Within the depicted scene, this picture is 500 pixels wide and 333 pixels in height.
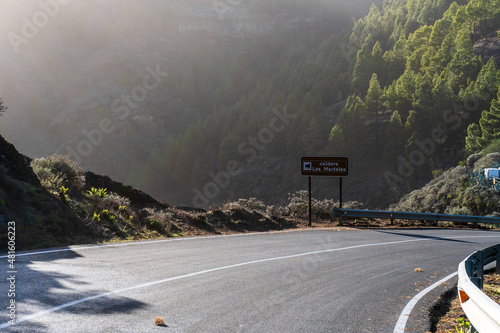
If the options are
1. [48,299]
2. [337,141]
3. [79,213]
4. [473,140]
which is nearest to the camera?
[48,299]

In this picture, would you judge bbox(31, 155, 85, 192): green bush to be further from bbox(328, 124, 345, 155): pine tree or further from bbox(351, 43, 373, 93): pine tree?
bbox(351, 43, 373, 93): pine tree

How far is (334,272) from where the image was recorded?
866cm

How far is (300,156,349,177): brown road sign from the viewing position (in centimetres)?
2000

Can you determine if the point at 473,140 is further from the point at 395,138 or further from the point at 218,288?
the point at 218,288

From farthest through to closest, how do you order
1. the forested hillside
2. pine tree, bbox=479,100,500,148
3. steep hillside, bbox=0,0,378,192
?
1. steep hillside, bbox=0,0,378,192
2. the forested hillside
3. pine tree, bbox=479,100,500,148

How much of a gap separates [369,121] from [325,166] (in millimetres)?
62397

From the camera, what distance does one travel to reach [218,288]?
268 inches

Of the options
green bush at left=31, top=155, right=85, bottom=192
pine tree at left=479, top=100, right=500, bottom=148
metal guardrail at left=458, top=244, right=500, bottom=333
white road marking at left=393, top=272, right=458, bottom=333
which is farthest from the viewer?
pine tree at left=479, top=100, right=500, bottom=148

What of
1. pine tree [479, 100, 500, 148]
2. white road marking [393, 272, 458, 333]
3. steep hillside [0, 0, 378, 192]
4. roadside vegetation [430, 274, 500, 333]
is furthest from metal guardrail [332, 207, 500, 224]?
steep hillside [0, 0, 378, 192]

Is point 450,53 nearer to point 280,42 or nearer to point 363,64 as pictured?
point 363,64

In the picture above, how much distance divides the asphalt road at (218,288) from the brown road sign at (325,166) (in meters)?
8.31

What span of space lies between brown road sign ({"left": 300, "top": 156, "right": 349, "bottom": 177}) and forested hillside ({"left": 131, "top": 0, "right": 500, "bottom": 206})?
4258 cm

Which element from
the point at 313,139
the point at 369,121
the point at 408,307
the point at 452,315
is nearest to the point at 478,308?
the point at 408,307

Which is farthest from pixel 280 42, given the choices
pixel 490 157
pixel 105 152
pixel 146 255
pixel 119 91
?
pixel 146 255
